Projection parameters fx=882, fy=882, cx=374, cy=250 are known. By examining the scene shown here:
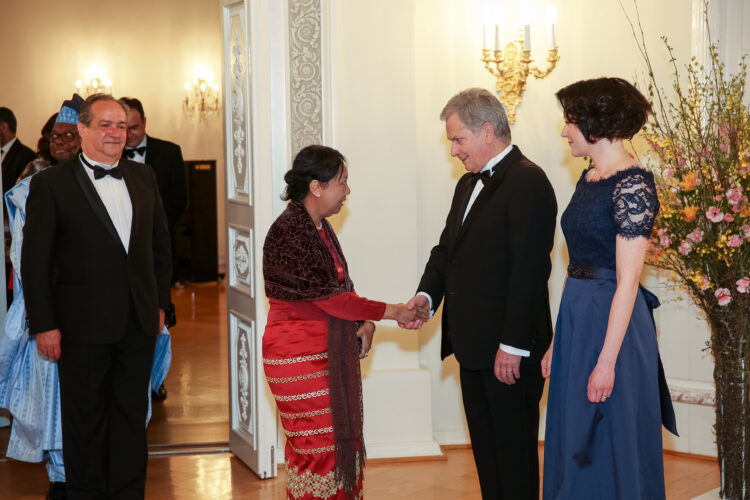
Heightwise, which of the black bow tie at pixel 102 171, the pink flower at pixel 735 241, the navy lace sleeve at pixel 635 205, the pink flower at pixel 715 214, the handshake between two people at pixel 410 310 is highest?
the black bow tie at pixel 102 171

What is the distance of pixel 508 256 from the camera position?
3.25 meters

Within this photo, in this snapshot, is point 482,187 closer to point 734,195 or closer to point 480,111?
point 480,111

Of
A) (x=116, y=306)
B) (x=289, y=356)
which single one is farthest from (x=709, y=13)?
(x=116, y=306)

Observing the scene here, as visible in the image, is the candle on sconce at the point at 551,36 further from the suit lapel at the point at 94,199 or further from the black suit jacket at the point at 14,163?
the black suit jacket at the point at 14,163

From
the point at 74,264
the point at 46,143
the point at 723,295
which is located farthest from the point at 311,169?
the point at 46,143

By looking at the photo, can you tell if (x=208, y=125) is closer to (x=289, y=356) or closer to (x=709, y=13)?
(x=709, y=13)

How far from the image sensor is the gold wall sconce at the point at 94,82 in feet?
42.6

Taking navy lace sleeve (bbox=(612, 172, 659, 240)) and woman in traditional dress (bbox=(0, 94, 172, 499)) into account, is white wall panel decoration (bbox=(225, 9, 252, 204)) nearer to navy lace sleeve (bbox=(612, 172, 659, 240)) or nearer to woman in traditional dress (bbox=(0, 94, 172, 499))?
woman in traditional dress (bbox=(0, 94, 172, 499))

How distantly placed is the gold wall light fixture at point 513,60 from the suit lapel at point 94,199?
2462mm

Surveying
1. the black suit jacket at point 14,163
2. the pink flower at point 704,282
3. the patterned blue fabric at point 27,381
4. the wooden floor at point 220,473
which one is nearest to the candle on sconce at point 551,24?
the pink flower at point 704,282

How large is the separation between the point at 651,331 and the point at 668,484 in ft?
6.42

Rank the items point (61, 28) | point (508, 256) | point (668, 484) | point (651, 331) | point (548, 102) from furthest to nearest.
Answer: point (61, 28), point (548, 102), point (668, 484), point (508, 256), point (651, 331)

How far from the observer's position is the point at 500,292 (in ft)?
10.7

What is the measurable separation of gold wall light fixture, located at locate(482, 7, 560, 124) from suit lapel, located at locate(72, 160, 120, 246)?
2.46 m
